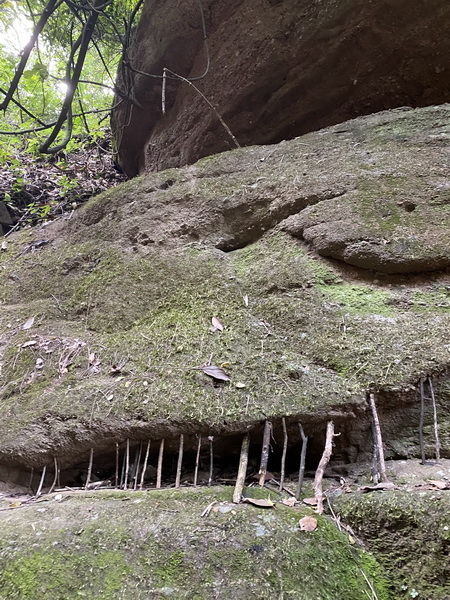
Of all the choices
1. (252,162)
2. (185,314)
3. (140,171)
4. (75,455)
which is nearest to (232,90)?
(252,162)

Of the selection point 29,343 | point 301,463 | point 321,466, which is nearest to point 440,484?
point 321,466

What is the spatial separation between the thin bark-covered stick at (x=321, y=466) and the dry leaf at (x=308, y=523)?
0.08 meters

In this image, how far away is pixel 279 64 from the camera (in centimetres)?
466

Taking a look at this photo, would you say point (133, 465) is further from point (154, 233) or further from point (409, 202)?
point (409, 202)

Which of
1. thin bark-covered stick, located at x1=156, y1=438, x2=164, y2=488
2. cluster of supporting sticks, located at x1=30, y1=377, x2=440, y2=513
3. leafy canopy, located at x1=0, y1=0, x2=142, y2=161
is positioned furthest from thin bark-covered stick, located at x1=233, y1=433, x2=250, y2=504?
leafy canopy, located at x1=0, y1=0, x2=142, y2=161

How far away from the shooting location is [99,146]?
786 centimetres

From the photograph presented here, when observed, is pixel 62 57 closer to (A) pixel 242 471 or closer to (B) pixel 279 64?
(B) pixel 279 64

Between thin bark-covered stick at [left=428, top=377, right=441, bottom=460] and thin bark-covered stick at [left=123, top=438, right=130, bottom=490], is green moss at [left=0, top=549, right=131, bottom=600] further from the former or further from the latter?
thin bark-covered stick at [left=428, top=377, right=441, bottom=460]

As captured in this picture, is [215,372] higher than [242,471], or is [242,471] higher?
[215,372]

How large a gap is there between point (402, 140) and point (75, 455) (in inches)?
150

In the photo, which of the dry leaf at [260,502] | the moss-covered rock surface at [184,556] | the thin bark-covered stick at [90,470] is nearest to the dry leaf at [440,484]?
the moss-covered rock surface at [184,556]

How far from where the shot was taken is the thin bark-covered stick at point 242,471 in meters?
2.09

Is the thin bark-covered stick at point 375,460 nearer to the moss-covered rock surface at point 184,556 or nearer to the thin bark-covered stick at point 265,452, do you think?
the moss-covered rock surface at point 184,556

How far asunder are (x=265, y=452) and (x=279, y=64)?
430 cm
